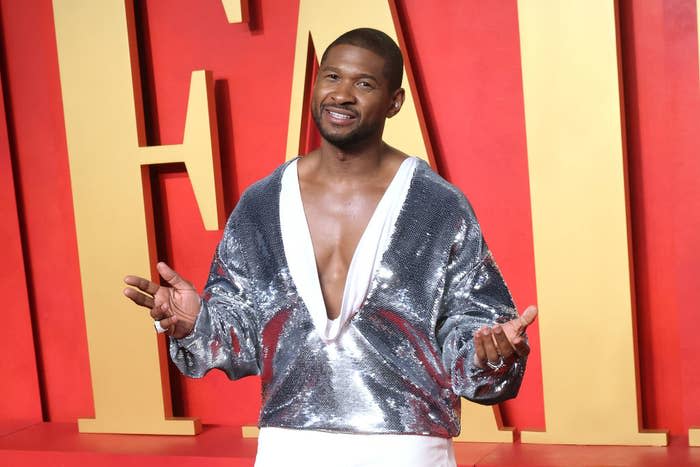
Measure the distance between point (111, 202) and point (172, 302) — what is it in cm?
210

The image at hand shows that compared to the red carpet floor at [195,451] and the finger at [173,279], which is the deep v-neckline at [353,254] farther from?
the red carpet floor at [195,451]

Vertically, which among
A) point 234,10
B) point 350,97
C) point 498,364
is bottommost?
point 498,364

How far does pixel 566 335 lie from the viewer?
11.2 feet

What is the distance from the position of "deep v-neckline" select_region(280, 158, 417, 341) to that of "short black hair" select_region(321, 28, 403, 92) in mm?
161

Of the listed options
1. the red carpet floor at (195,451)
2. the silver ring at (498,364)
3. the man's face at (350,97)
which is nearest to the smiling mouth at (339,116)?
the man's face at (350,97)

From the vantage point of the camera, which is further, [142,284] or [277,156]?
[277,156]

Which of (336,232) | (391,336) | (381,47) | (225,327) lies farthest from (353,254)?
(381,47)

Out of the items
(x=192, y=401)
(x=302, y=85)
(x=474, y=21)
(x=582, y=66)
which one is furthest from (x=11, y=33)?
(x=582, y=66)

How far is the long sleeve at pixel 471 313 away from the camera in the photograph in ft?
6.11

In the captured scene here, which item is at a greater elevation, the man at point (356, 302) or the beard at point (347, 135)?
the beard at point (347, 135)

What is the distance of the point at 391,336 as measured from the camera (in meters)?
1.95

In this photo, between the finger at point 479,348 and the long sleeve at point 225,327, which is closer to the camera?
the finger at point 479,348

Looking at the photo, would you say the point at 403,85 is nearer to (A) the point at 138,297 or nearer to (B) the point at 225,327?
(B) the point at 225,327

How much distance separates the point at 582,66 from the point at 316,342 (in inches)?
68.7
